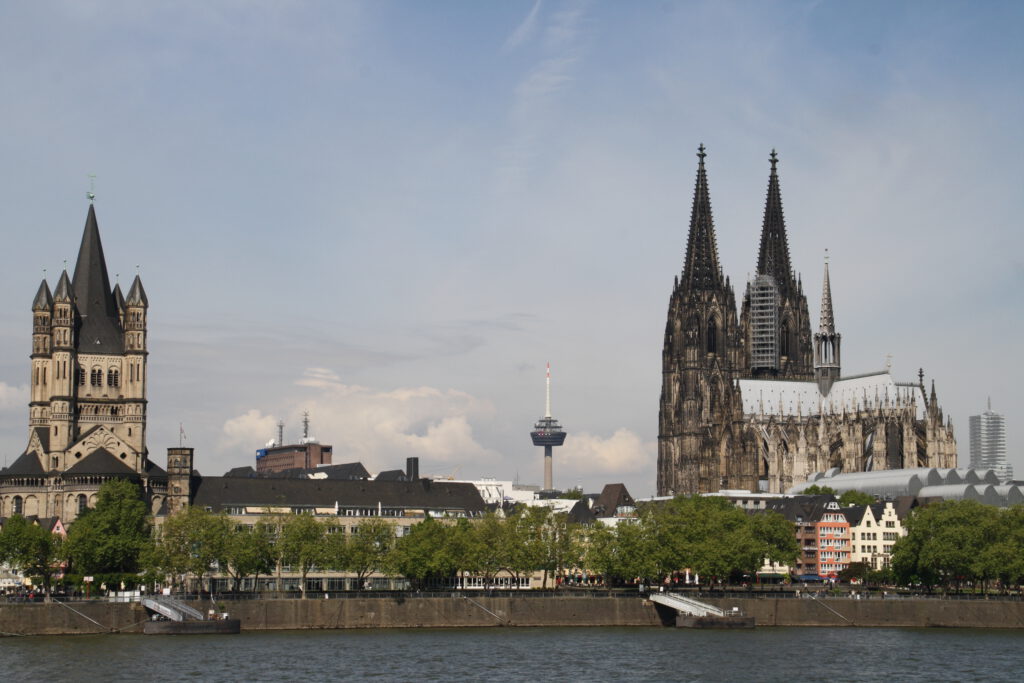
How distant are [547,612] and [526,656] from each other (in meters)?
28.0

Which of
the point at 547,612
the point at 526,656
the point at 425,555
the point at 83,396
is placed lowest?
the point at 526,656

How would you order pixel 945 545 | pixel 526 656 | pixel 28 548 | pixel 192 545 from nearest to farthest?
pixel 526 656 → pixel 28 548 → pixel 192 545 → pixel 945 545

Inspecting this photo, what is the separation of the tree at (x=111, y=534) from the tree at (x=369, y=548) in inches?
650

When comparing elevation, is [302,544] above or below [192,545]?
above

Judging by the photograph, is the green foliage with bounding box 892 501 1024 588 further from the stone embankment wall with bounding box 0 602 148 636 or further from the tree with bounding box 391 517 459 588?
the stone embankment wall with bounding box 0 602 148 636

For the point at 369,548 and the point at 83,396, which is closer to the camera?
the point at 369,548

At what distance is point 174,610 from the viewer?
12262cm

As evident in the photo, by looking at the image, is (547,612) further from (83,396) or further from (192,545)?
(83,396)

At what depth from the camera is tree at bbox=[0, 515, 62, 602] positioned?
135 meters

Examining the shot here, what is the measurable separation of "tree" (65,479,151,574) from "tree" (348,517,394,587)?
16.5m

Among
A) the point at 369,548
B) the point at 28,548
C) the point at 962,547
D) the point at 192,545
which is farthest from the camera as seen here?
the point at 369,548

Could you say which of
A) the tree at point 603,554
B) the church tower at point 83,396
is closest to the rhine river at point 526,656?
the tree at point 603,554

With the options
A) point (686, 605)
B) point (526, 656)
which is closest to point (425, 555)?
point (686, 605)

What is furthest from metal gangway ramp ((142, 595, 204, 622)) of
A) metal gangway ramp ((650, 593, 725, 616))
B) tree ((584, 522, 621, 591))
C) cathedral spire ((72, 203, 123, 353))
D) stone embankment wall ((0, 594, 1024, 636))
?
cathedral spire ((72, 203, 123, 353))
